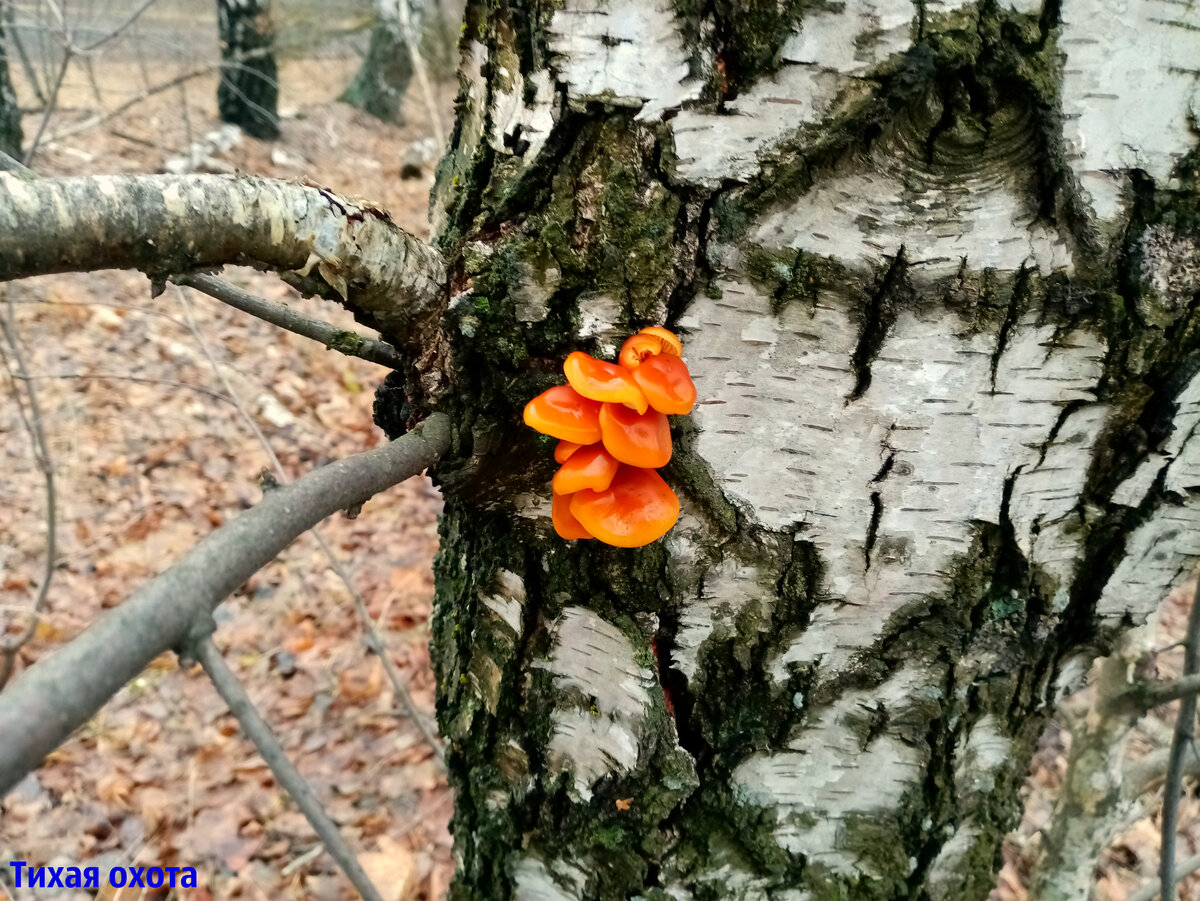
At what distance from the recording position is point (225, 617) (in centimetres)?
446

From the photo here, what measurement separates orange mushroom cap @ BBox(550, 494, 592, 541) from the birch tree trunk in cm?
7

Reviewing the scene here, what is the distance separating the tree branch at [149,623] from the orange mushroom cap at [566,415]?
286 millimetres

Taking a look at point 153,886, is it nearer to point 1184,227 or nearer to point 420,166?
point 1184,227

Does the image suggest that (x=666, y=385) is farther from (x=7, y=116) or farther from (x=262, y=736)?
(x=7, y=116)

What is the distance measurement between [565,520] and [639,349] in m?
0.32

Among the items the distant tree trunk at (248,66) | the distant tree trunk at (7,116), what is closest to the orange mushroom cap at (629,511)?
the distant tree trunk at (7,116)

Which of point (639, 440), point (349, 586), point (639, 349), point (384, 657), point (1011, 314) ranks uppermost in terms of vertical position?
point (1011, 314)

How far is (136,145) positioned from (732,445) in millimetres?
10484

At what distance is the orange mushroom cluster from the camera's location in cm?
115

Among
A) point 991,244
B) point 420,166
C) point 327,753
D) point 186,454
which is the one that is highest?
point 991,244

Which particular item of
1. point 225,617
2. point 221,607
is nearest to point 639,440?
point 225,617

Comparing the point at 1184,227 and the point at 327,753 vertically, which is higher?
the point at 1184,227

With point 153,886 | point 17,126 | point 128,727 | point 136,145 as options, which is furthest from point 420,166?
point 153,886

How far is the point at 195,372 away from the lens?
5.96 metres
